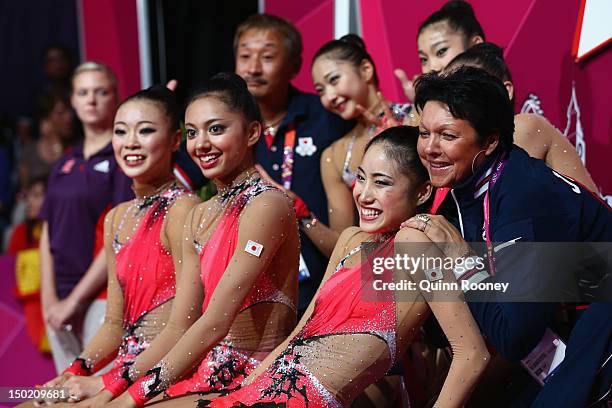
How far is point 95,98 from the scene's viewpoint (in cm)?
494

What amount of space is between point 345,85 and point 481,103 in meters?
1.42

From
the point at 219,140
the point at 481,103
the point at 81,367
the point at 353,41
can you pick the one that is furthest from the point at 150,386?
the point at 353,41

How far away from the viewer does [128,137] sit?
3.67m

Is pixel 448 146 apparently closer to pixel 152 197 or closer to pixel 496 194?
pixel 496 194

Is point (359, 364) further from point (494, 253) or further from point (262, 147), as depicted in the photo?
point (262, 147)

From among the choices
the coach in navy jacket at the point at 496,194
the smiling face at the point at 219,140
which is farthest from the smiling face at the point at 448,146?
the smiling face at the point at 219,140

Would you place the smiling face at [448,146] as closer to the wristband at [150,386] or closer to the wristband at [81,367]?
the wristband at [150,386]

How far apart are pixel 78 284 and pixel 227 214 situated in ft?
6.09

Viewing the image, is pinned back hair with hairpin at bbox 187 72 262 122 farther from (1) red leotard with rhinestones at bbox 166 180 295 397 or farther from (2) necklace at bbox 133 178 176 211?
(2) necklace at bbox 133 178 176 211

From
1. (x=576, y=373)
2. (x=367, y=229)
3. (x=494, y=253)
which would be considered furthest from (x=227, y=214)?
(x=576, y=373)

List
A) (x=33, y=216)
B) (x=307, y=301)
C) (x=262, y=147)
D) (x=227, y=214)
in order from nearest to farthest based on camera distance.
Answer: (x=227, y=214), (x=307, y=301), (x=262, y=147), (x=33, y=216)

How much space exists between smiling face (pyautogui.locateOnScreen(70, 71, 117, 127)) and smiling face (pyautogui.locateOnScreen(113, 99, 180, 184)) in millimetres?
1288

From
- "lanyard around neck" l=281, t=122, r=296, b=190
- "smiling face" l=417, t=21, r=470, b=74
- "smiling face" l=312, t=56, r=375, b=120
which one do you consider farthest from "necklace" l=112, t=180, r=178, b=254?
"smiling face" l=417, t=21, r=470, b=74

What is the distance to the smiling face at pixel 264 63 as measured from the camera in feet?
14.1
